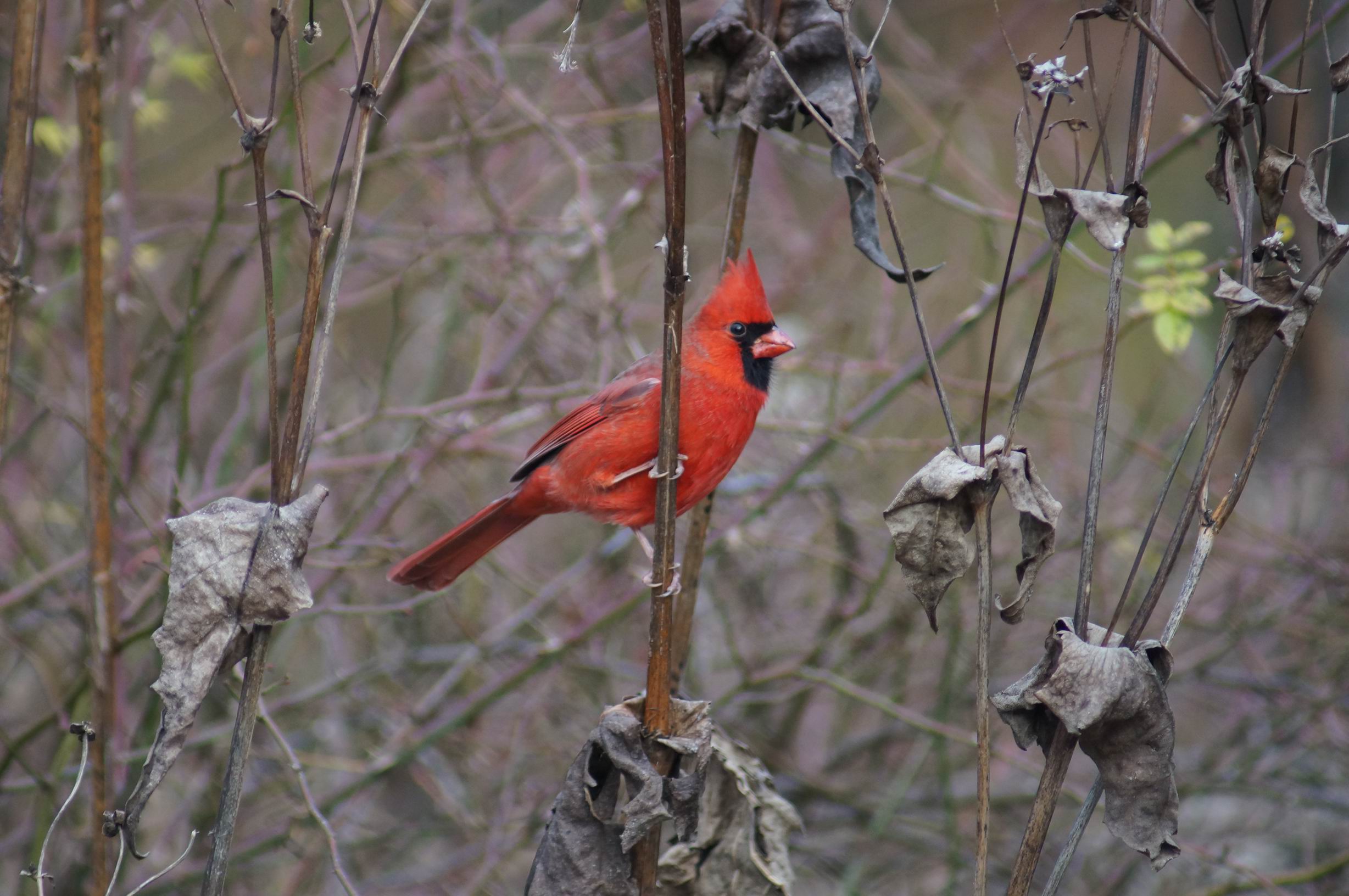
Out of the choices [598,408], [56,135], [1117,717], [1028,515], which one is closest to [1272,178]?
[1028,515]

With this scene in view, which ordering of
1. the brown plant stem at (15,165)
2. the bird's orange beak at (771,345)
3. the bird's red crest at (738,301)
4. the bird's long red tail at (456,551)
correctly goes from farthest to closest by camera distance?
the bird's long red tail at (456,551), the bird's orange beak at (771,345), the bird's red crest at (738,301), the brown plant stem at (15,165)

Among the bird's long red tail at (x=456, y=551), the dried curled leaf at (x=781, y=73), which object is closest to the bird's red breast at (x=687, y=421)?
the bird's long red tail at (x=456, y=551)

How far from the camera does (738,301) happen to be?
2744 millimetres

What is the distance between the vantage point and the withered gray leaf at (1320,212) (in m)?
1.49

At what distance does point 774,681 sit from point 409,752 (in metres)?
1.43

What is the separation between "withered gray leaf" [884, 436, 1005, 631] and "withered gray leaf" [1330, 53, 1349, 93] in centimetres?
64

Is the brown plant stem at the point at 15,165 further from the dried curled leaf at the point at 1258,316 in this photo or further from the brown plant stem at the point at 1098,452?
the dried curled leaf at the point at 1258,316

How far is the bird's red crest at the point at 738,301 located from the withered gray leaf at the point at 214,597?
1290 mm

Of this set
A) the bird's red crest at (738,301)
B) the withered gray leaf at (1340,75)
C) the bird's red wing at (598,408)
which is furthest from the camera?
the bird's red wing at (598,408)

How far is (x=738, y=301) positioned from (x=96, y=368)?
137 cm

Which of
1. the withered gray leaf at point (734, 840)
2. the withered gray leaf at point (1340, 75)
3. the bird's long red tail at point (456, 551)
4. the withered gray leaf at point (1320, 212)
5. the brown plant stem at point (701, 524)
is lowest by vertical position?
the withered gray leaf at point (734, 840)

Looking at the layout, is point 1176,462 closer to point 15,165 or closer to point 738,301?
point 738,301

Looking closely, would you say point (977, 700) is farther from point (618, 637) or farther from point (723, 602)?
point (618, 637)

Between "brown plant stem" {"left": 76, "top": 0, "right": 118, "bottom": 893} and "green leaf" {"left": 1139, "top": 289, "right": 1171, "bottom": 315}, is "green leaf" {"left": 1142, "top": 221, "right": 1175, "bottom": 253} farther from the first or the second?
"brown plant stem" {"left": 76, "top": 0, "right": 118, "bottom": 893}
